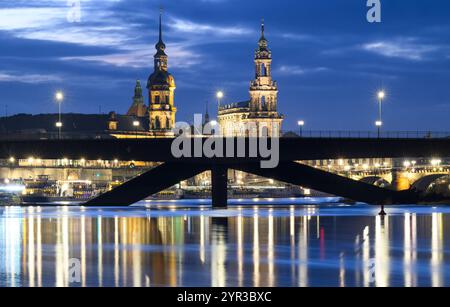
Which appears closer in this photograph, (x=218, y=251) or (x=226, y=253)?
(x=226, y=253)

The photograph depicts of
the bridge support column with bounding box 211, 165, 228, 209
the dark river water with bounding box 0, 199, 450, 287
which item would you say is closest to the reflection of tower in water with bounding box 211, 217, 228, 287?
the dark river water with bounding box 0, 199, 450, 287

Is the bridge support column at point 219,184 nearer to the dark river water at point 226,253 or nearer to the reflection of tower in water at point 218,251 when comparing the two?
the reflection of tower in water at point 218,251

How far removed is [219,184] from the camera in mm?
142250

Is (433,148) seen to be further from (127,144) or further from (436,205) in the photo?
A: (127,144)

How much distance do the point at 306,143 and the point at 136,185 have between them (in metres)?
21.5

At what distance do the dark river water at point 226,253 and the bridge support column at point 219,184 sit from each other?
112ft

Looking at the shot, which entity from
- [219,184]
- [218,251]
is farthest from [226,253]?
[219,184]

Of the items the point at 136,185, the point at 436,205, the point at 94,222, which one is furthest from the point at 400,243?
the point at 436,205

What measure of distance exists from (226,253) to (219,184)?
7528 centimetres

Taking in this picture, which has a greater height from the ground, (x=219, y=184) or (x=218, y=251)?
(x=219, y=184)

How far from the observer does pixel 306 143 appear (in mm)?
133250

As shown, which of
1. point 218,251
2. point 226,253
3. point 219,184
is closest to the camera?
point 226,253

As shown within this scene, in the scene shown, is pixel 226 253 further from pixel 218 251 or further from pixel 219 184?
pixel 219 184

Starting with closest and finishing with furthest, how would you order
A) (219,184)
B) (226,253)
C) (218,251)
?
(226,253) < (218,251) < (219,184)
